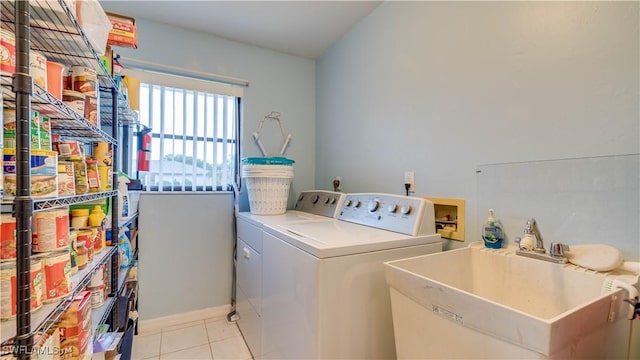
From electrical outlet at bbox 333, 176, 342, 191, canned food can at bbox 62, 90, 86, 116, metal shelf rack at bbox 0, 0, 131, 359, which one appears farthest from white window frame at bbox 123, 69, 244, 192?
canned food can at bbox 62, 90, 86, 116

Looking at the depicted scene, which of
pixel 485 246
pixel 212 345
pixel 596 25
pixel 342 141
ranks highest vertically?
pixel 596 25

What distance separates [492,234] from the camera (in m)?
1.27

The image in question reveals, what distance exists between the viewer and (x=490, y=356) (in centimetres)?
74

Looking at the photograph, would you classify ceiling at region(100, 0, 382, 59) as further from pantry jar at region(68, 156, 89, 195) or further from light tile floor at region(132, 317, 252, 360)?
light tile floor at region(132, 317, 252, 360)

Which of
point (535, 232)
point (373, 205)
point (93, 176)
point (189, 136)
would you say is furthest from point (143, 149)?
point (535, 232)

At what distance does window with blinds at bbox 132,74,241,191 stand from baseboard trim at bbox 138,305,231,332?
1012 mm

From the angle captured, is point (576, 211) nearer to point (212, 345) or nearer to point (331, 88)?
point (331, 88)

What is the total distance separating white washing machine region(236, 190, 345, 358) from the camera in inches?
67.1

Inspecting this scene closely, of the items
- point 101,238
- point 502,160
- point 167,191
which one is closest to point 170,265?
point 167,191

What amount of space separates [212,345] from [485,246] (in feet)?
6.16

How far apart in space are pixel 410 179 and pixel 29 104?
1637 millimetres

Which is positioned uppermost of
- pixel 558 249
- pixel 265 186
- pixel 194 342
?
pixel 265 186

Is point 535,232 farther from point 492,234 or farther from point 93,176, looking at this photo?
point 93,176

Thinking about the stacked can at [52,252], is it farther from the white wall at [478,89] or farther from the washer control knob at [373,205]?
the white wall at [478,89]
